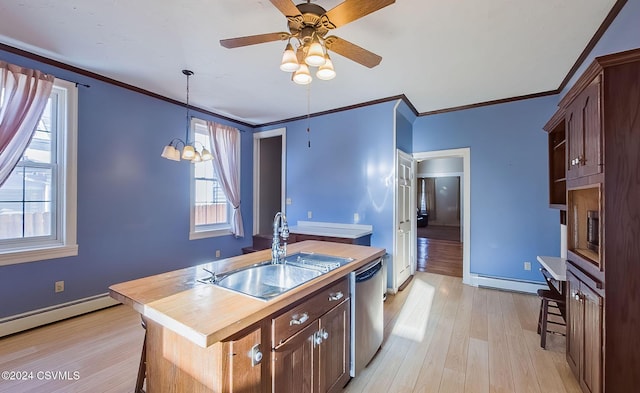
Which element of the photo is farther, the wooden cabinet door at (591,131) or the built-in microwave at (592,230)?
the built-in microwave at (592,230)

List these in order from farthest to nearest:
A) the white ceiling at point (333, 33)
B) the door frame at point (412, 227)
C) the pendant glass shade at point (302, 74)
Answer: the door frame at point (412, 227) < the white ceiling at point (333, 33) < the pendant glass shade at point (302, 74)

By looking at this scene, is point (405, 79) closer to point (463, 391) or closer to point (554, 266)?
point (554, 266)

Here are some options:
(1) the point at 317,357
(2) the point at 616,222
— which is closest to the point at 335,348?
(1) the point at 317,357

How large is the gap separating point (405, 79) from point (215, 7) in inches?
83.2

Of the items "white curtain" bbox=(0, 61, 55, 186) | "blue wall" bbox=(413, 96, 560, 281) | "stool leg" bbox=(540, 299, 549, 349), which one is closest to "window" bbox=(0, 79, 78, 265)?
"white curtain" bbox=(0, 61, 55, 186)

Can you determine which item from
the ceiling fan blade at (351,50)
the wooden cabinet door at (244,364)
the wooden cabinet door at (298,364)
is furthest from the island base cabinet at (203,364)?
the ceiling fan blade at (351,50)

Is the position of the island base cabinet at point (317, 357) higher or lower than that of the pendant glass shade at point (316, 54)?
lower

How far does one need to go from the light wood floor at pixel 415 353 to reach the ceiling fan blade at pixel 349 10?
7.75 ft

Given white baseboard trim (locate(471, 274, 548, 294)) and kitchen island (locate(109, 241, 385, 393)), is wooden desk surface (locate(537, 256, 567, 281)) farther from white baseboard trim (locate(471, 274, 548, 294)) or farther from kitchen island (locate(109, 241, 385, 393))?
kitchen island (locate(109, 241, 385, 393))

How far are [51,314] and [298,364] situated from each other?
118 inches

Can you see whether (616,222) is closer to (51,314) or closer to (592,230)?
(592,230)

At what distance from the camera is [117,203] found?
3285mm

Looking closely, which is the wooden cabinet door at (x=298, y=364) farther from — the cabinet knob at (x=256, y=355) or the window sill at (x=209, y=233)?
the window sill at (x=209, y=233)

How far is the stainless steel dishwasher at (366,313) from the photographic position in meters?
1.87
